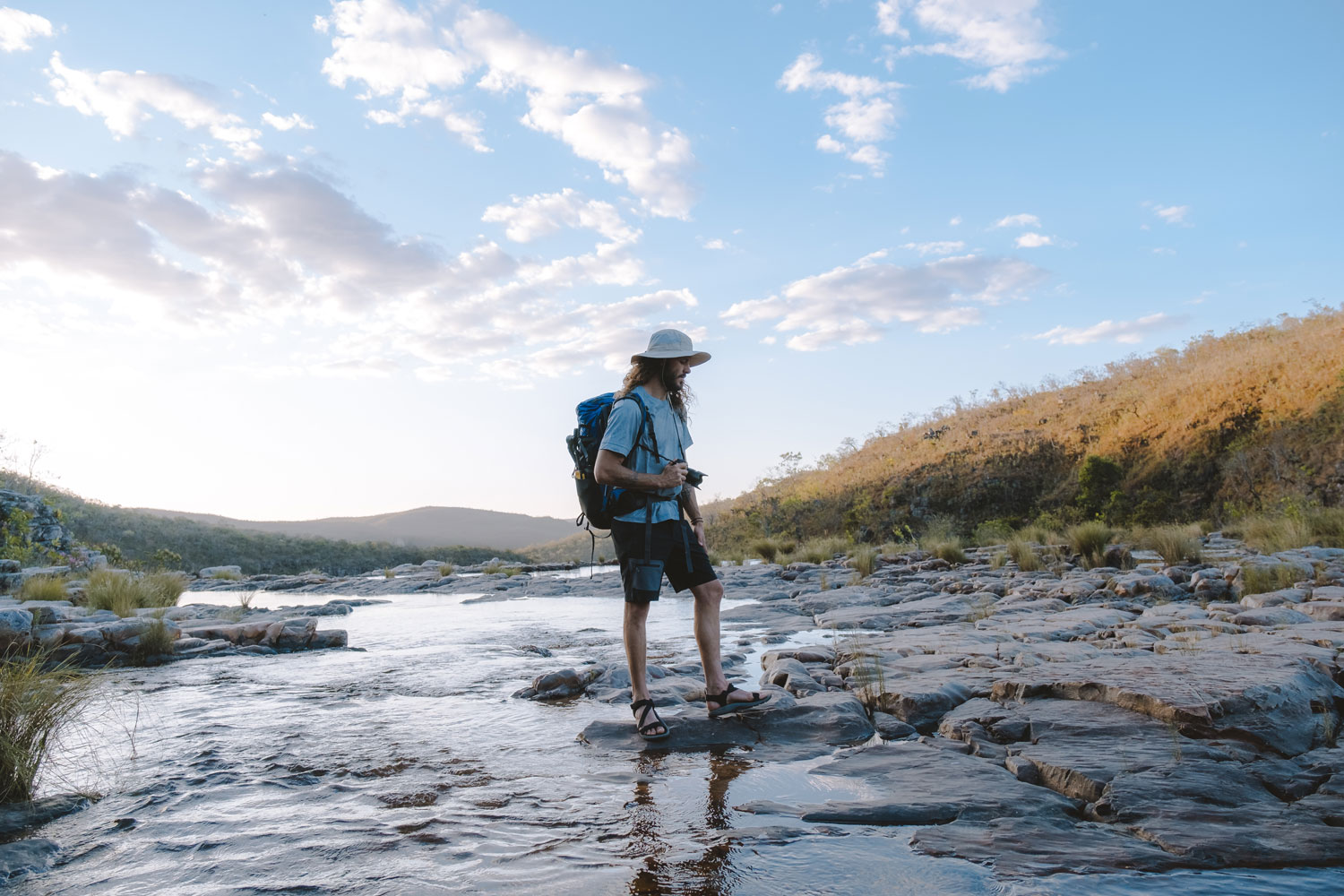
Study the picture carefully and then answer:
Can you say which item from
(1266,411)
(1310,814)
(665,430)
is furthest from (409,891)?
(1266,411)

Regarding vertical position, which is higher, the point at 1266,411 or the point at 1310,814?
Answer: the point at 1266,411

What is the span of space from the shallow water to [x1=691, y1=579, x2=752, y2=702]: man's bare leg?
52cm

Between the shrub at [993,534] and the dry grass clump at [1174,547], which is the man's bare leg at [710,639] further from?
the shrub at [993,534]

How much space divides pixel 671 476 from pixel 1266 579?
7051mm

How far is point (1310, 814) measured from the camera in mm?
2379

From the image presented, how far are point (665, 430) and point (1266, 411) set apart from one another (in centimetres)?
2067

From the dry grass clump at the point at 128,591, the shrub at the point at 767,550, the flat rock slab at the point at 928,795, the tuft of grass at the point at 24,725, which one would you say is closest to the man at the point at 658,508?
the flat rock slab at the point at 928,795

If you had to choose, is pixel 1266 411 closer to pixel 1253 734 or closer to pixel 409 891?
pixel 1253 734

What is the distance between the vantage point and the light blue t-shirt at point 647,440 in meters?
3.84

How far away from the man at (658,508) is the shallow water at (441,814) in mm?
502

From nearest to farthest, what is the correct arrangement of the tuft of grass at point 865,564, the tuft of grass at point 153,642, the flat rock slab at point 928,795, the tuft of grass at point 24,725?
the flat rock slab at point 928,795 < the tuft of grass at point 24,725 < the tuft of grass at point 153,642 < the tuft of grass at point 865,564

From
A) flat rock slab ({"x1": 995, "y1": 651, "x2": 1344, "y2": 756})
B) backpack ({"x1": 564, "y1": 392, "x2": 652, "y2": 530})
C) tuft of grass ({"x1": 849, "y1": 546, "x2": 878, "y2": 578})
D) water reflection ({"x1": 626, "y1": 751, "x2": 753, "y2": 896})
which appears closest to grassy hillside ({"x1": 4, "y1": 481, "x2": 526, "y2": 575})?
tuft of grass ({"x1": 849, "y1": 546, "x2": 878, "y2": 578})

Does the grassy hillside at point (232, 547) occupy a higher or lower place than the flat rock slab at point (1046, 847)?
higher

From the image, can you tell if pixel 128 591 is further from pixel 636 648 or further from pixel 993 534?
pixel 993 534
